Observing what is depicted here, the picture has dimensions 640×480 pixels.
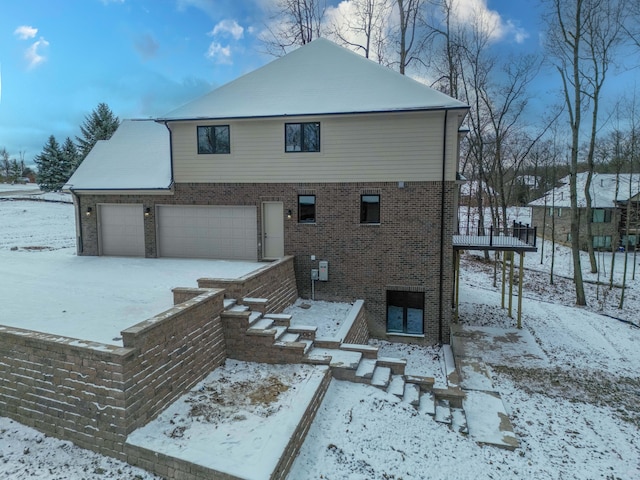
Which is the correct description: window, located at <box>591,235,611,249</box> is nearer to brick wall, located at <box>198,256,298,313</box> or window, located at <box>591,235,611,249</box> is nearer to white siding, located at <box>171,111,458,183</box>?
white siding, located at <box>171,111,458,183</box>

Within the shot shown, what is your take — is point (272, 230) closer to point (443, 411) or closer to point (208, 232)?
point (208, 232)

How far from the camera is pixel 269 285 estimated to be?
31.6ft

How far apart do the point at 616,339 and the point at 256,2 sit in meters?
21.2

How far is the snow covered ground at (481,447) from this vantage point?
490 cm

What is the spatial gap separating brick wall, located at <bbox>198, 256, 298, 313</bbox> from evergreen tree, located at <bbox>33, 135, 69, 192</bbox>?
111 ft

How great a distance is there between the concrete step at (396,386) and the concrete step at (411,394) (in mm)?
113

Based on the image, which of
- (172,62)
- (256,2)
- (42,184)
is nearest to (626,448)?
(172,62)

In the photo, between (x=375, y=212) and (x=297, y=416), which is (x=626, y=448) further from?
(x=375, y=212)

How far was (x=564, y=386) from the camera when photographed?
901cm

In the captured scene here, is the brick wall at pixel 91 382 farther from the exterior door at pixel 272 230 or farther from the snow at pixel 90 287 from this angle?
the exterior door at pixel 272 230

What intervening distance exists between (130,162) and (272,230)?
634cm

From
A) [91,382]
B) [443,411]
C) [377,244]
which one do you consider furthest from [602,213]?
[91,382]

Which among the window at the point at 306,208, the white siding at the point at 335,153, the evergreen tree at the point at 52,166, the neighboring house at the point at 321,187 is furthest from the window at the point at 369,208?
the evergreen tree at the point at 52,166

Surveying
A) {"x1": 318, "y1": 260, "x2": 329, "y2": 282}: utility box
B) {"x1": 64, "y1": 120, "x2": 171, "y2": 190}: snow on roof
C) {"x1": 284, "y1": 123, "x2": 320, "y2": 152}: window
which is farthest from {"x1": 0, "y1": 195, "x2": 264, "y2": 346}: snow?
{"x1": 284, "y1": 123, "x2": 320, "y2": 152}: window
